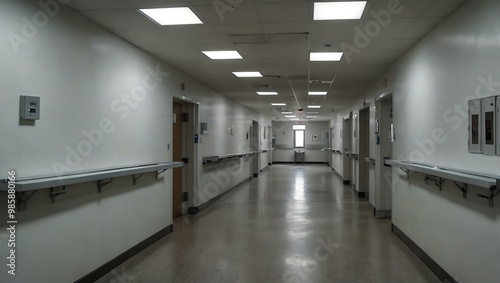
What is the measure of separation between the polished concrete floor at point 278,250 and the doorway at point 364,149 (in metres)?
1.46

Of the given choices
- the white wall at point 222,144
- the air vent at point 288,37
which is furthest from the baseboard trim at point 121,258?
the air vent at point 288,37

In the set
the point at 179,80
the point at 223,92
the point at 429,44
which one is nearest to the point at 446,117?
the point at 429,44

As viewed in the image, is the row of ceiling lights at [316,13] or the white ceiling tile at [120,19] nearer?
the row of ceiling lights at [316,13]

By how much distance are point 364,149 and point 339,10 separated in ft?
20.0

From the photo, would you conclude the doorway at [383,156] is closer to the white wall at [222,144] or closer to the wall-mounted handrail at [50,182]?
the white wall at [222,144]

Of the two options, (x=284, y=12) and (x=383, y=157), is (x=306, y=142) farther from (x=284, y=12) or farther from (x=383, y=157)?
(x=284, y=12)

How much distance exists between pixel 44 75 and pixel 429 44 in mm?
4006

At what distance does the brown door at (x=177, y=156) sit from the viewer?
21.5 ft

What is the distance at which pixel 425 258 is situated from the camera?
4.01m

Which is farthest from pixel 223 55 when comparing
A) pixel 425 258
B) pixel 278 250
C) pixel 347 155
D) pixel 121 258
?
pixel 347 155

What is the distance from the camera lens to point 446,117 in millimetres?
3447

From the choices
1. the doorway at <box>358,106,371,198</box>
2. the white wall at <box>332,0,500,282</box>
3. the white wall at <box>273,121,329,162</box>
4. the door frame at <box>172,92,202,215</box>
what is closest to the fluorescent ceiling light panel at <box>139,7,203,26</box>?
the white wall at <box>332,0,500,282</box>

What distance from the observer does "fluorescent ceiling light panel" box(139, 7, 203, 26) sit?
11.1 feet

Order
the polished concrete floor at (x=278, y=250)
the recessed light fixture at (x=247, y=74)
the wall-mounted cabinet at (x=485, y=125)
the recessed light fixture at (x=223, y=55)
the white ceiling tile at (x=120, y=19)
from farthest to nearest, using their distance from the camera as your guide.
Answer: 1. the recessed light fixture at (x=247, y=74)
2. the recessed light fixture at (x=223, y=55)
3. the polished concrete floor at (x=278, y=250)
4. the white ceiling tile at (x=120, y=19)
5. the wall-mounted cabinet at (x=485, y=125)
